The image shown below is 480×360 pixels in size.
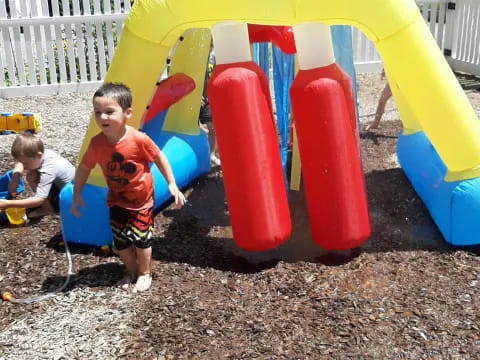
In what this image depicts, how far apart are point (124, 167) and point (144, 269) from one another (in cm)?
68

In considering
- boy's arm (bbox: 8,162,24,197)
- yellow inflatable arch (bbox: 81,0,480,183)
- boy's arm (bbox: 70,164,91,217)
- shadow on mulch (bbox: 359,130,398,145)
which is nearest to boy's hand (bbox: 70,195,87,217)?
boy's arm (bbox: 70,164,91,217)

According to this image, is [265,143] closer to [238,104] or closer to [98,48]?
[238,104]

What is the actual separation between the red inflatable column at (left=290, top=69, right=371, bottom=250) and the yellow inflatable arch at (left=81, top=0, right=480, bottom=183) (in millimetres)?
383

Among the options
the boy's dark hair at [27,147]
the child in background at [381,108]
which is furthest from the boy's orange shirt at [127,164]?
the child in background at [381,108]

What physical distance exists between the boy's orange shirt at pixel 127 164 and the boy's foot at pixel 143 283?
47 centimetres

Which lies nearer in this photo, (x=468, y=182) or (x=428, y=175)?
(x=468, y=182)

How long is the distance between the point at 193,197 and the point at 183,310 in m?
1.85

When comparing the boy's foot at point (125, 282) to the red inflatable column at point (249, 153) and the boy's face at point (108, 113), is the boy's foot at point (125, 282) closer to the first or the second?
the red inflatable column at point (249, 153)

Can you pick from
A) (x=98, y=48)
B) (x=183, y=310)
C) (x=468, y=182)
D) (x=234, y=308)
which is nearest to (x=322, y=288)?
(x=234, y=308)

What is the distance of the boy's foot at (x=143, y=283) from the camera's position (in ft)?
12.5

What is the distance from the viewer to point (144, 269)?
3863 mm

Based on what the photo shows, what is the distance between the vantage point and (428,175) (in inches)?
179

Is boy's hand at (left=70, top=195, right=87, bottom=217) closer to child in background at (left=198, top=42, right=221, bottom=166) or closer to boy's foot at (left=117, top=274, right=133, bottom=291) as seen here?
boy's foot at (left=117, top=274, right=133, bottom=291)

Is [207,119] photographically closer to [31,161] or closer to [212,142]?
[212,142]
